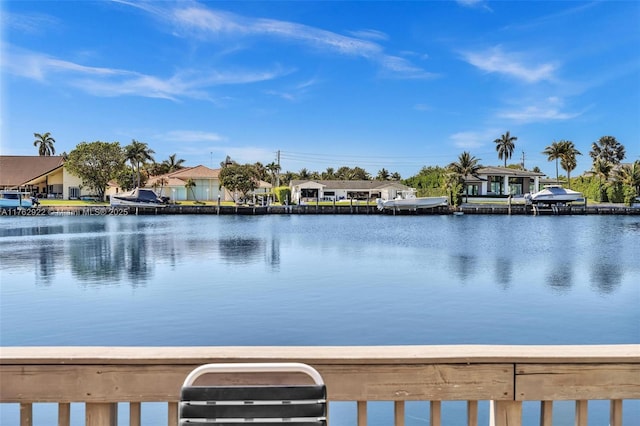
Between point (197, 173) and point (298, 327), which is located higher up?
point (197, 173)

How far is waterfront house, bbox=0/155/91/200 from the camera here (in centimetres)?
7319

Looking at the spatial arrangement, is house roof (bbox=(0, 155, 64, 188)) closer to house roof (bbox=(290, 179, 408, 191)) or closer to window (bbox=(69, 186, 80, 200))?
window (bbox=(69, 186, 80, 200))

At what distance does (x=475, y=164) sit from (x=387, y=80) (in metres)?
20.9

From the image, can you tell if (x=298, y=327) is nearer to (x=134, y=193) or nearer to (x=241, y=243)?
(x=241, y=243)

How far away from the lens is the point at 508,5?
29.8 meters

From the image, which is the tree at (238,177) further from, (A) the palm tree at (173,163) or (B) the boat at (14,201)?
(B) the boat at (14,201)

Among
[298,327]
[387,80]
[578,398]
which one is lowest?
[298,327]

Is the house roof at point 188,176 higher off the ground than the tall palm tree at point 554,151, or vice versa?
the tall palm tree at point 554,151

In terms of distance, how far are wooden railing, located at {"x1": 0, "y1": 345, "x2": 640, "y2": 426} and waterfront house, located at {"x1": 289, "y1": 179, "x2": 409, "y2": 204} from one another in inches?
3081

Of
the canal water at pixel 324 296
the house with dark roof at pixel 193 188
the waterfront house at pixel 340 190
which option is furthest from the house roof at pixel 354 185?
the canal water at pixel 324 296

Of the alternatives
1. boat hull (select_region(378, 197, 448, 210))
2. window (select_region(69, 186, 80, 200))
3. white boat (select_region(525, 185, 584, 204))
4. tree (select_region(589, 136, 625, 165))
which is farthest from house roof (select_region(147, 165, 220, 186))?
tree (select_region(589, 136, 625, 165))

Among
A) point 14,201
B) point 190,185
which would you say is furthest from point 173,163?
point 14,201

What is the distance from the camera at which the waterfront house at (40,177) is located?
73188mm

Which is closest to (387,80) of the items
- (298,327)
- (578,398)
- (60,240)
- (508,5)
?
(508,5)
